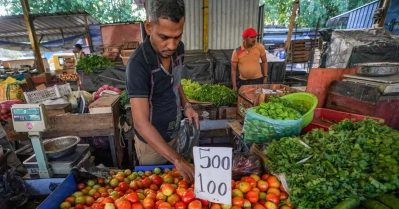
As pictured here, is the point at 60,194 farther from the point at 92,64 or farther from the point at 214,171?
the point at 92,64

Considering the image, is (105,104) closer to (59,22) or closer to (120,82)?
(120,82)

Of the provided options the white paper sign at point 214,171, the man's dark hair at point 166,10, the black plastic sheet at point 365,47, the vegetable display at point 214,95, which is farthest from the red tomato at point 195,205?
the black plastic sheet at point 365,47

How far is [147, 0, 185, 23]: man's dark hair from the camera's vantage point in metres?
1.51

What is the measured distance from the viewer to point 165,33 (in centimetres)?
158

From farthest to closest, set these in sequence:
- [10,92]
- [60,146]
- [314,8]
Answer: [314,8] → [10,92] → [60,146]

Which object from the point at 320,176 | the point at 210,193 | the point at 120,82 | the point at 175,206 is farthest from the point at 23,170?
the point at 120,82

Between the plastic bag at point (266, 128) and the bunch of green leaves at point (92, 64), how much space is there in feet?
21.3

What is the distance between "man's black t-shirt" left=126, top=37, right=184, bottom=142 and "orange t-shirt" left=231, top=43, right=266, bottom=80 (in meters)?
3.17

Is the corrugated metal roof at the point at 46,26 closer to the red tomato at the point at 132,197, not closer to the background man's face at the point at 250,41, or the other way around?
the background man's face at the point at 250,41

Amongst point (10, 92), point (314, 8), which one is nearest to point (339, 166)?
point (10, 92)

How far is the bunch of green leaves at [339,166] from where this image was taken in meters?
1.42

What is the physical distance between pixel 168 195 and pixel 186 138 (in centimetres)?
86

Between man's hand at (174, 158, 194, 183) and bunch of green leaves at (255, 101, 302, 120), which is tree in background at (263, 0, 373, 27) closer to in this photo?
bunch of green leaves at (255, 101, 302, 120)

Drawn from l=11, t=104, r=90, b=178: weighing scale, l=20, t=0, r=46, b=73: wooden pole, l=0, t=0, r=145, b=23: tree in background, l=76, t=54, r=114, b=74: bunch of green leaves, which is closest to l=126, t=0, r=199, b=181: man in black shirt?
l=11, t=104, r=90, b=178: weighing scale
